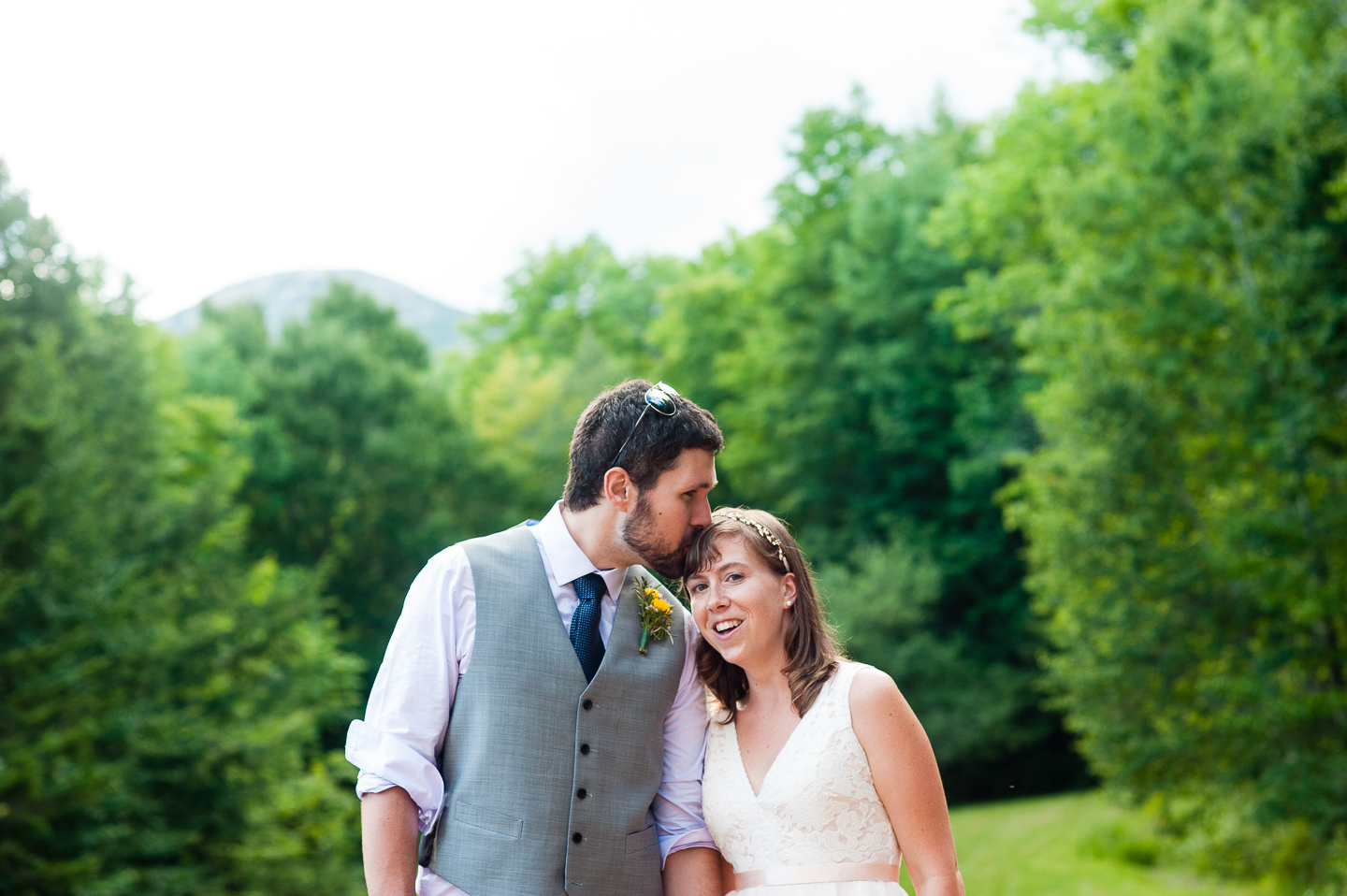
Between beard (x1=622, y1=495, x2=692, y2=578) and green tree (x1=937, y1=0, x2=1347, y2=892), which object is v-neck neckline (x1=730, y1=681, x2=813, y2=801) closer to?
beard (x1=622, y1=495, x2=692, y2=578)

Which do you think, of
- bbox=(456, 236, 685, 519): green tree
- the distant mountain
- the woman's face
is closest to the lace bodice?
the woman's face

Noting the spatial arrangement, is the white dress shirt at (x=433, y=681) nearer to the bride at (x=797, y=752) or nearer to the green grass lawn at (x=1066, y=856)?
the bride at (x=797, y=752)

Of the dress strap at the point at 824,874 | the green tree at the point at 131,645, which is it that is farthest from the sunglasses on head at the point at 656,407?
the green tree at the point at 131,645

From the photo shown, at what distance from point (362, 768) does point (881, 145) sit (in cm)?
2539

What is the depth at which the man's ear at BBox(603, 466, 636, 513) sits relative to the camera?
2.81m

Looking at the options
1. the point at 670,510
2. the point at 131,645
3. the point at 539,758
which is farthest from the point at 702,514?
the point at 131,645

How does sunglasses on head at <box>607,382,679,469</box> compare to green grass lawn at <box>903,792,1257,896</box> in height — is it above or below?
above

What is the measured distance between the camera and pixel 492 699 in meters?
2.62

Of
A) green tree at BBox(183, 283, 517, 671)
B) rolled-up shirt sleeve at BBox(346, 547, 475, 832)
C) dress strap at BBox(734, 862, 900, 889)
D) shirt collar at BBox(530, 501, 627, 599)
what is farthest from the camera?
green tree at BBox(183, 283, 517, 671)

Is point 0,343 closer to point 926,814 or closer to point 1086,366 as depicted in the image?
point 1086,366

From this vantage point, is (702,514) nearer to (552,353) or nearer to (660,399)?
(660,399)

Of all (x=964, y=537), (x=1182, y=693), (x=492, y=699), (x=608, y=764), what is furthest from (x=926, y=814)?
(x=964, y=537)

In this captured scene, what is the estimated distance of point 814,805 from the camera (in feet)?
9.60

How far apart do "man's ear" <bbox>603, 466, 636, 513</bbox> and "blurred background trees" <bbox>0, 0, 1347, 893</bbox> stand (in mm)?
10107
